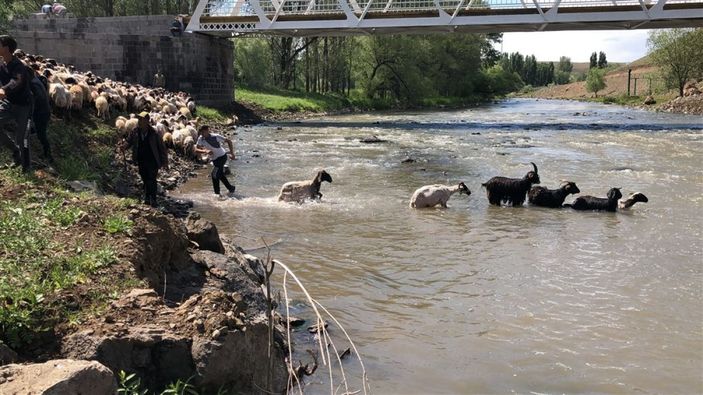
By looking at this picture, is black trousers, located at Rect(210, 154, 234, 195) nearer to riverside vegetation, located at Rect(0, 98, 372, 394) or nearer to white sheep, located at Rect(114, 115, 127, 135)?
white sheep, located at Rect(114, 115, 127, 135)

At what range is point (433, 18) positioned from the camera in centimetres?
3719

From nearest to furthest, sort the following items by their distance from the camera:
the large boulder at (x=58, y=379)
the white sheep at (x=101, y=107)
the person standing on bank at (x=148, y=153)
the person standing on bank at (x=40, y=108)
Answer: the large boulder at (x=58, y=379), the person standing on bank at (x=40, y=108), the person standing on bank at (x=148, y=153), the white sheep at (x=101, y=107)

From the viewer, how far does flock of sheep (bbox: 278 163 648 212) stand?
42.7 feet

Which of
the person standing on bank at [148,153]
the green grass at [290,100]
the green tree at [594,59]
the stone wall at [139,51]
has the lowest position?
the person standing on bank at [148,153]

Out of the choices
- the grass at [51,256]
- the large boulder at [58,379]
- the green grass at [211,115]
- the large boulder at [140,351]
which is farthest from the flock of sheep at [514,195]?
the green grass at [211,115]

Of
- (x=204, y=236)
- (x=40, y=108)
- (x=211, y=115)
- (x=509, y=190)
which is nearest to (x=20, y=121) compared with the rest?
(x=40, y=108)

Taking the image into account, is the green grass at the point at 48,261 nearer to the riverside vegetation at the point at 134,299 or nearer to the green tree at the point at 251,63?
the riverside vegetation at the point at 134,299

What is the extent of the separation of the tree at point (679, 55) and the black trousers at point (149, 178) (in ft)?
226

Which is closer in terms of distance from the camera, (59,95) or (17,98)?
(17,98)

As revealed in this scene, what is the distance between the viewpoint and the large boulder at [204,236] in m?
6.53

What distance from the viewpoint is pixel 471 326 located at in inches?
257

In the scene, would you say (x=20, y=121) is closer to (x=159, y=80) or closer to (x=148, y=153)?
(x=148, y=153)

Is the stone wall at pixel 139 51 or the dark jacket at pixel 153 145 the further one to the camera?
the stone wall at pixel 139 51

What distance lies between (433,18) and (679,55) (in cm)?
4358
